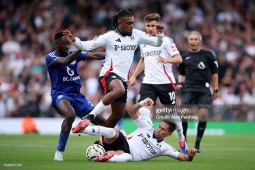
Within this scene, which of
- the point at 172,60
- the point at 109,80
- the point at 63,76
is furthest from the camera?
the point at 172,60

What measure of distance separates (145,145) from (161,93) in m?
3.04

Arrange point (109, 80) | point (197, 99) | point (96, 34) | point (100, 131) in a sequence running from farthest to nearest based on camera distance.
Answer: point (96, 34)
point (197, 99)
point (109, 80)
point (100, 131)

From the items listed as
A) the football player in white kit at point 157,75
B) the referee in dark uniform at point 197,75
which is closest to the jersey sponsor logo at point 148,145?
the football player in white kit at point 157,75

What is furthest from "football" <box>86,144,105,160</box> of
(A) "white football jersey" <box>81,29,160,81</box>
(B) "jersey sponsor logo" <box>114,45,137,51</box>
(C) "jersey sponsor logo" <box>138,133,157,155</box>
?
(B) "jersey sponsor logo" <box>114,45,137,51</box>

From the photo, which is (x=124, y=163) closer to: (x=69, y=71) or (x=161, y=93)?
(x=69, y=71)

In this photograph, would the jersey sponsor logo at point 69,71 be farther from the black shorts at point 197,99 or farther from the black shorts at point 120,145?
the black shorts at point 197,99

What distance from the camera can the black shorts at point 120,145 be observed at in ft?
40.6

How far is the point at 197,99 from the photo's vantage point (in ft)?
54.6

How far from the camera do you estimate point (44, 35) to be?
97.3 ft

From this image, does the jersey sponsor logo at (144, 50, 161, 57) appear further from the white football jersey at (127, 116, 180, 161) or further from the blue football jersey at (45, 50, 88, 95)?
the white football jersey at (127, 116, 180, 161)

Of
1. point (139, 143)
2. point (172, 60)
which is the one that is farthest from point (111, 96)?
point (172, 60)

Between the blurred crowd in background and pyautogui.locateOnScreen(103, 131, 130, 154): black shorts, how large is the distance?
533 inches

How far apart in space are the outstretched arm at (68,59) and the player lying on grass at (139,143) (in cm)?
158

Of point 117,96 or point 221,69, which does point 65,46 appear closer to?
point 117,96
